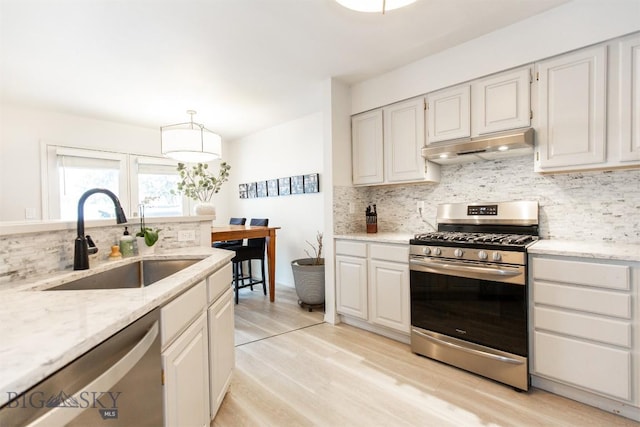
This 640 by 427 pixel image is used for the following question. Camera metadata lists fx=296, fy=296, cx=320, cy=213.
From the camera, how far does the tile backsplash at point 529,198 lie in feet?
6.51

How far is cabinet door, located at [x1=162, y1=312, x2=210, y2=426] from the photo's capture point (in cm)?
108

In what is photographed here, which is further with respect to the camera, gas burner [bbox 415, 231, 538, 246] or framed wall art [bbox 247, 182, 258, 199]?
framed wall art [bbox 247, 182, 258, 199]

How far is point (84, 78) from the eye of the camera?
2848mm

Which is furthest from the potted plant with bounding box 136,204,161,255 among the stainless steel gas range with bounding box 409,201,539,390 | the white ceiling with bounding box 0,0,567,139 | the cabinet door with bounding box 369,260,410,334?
the stainless steel gas range with bounding box 409,201,539,390

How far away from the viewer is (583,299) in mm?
1682

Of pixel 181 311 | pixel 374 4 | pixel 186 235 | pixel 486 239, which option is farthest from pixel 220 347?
pixel 374 4

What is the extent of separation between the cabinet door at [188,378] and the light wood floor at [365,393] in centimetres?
37

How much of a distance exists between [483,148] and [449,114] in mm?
473

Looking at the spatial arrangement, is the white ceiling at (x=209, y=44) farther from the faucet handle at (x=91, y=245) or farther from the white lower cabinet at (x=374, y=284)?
the white lower cabinet at (x=374, y=284)

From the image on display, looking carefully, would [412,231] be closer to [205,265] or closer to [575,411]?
[575,411]

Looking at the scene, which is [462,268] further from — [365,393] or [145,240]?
[145,240]

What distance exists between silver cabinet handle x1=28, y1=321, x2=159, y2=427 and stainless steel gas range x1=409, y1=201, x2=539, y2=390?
1877mm

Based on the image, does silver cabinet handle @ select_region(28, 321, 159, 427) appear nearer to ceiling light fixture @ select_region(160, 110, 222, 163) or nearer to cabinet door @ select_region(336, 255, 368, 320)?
cabinet door @ select_region(336, 255, 368, 320)

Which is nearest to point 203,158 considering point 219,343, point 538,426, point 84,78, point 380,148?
point 84,78
